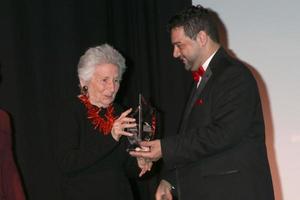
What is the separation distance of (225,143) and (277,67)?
1.47 metres

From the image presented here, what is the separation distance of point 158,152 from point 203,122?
0.77 ft

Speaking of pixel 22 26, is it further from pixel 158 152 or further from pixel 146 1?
pixel 158 152

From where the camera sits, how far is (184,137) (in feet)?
6.81

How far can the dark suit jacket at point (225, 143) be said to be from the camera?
202 centimetres

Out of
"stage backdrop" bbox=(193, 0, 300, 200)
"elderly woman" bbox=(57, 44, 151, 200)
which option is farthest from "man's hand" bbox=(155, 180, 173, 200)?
"stage backdrop" bbox=(193, 0, 300, 200)

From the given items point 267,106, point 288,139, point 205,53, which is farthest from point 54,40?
point 288,139

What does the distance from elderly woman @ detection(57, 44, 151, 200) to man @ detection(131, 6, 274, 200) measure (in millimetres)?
201

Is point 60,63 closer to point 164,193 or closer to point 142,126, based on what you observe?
point 142,126

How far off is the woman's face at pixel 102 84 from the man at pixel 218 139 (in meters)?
0.37

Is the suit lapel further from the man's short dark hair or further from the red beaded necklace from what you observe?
the red beaded necklace

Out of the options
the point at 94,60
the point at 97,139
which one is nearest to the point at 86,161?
the point at 97,139

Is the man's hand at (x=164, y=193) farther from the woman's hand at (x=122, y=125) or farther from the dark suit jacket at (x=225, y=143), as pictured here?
the woman's hand at (x=122, y=125)

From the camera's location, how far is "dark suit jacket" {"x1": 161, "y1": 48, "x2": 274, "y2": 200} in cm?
202

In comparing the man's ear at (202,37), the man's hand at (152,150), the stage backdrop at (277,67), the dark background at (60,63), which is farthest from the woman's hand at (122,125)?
the stage backdrop at (277,67)
